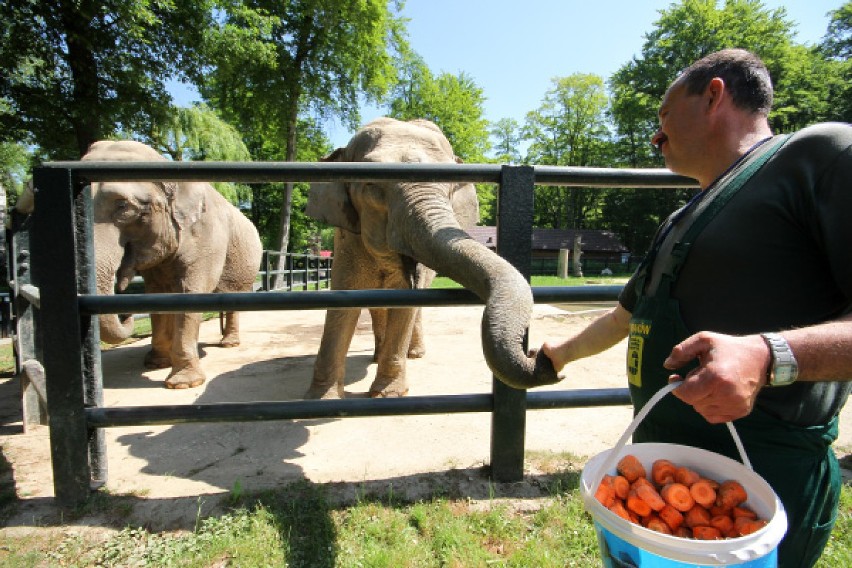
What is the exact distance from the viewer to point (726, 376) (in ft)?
3.11

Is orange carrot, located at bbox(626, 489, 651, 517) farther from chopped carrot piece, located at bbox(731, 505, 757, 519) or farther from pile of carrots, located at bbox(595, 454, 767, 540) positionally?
chopped carrot piece, located at bbox(731, 505, 757, 519)

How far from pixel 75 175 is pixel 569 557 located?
2.59 metres

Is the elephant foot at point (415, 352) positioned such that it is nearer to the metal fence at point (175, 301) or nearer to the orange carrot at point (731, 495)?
the metal fence at point (175, 301)

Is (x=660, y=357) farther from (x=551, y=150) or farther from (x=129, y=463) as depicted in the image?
(x=551, y=150)

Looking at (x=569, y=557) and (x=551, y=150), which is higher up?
(x=551, y=150)

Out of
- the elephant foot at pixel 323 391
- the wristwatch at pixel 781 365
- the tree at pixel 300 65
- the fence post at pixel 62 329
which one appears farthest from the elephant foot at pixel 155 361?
the tree at pixel 300 65

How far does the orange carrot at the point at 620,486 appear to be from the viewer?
111cm

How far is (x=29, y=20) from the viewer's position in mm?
12836

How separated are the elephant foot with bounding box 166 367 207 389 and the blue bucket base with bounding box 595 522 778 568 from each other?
4432 mm

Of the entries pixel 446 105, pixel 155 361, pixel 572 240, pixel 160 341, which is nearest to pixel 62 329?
pixel 160 341

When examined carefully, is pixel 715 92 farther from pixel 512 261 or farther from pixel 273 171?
pixel 273 171

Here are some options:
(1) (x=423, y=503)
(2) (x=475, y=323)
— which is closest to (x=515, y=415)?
(1) (x=423, y=503)

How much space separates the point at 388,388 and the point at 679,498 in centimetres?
314

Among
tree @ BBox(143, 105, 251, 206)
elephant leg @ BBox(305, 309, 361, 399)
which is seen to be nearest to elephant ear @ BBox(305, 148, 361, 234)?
elephant leg @ BBox(305, 309, 361, 399)
